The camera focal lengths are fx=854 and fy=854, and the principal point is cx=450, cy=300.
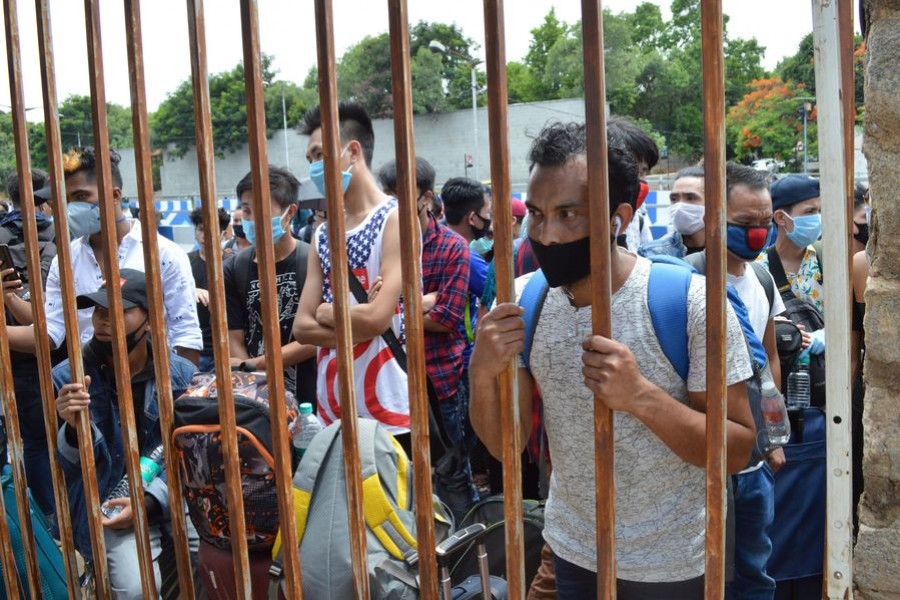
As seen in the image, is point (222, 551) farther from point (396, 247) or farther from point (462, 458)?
point (462, 458)

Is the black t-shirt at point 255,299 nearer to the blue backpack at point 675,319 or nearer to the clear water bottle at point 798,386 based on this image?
the clear water bottle at point 798,386

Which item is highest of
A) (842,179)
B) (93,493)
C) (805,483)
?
(842,179)

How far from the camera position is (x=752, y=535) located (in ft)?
8.54

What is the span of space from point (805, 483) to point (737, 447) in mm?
1537

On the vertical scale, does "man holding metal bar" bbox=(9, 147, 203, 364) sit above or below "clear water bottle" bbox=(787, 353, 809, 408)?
above

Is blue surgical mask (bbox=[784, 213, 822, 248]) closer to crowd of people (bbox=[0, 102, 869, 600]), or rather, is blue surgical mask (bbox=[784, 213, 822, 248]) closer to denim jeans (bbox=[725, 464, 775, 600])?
crowd of people (bbox=[0, 102, 869, 600])

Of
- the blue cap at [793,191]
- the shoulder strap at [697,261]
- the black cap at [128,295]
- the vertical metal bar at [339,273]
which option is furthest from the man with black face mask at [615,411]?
the blue cap at [793,191]

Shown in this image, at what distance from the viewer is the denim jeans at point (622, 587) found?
181 centimetres

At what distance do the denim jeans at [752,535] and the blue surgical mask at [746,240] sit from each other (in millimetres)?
732

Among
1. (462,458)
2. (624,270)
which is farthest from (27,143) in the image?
(462,458)

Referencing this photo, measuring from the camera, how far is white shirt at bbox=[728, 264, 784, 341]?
9.04ft

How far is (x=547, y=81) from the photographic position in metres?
78.1

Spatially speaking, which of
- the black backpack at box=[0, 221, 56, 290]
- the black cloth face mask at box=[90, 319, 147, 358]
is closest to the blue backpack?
the black cloth face mask at box=[90, 319, 147, 358]

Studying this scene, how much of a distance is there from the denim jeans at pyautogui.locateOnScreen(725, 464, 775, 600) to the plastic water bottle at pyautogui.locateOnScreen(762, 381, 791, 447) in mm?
290
